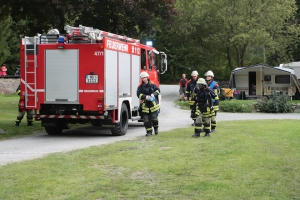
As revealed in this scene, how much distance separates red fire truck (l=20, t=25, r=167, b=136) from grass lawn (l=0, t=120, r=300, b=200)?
8.69ft

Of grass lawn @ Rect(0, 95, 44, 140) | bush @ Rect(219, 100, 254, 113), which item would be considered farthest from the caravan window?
grass lawn @ Rect(0, 95, 44, 140)

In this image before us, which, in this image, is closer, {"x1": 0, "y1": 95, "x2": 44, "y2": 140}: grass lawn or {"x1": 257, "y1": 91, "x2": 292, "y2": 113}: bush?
{"x1": 0, "y1": 95, "x2": 44, "y2": 140}: grass lawn

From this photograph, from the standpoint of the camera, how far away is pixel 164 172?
8945mm

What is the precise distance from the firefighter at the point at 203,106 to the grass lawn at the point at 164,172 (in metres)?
1.55

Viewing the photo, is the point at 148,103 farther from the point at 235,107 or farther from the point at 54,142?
the point at 235,107

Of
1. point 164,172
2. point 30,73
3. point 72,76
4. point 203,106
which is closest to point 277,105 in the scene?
point 203,106

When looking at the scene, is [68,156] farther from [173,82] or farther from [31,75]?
[173,82]

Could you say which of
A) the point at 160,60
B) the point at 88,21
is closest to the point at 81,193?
the point at 160,60

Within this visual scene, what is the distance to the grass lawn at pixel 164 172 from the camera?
7.48 metres

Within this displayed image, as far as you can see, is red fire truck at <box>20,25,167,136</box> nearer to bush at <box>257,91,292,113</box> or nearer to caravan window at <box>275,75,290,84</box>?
bush at <box>257,91,292,113</box>

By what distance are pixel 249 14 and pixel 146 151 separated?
86.4 ft

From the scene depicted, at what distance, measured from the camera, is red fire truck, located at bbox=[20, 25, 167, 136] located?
15.0 metres

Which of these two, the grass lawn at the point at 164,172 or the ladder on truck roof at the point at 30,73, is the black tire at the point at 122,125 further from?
the grass lawn at the point at 164,172

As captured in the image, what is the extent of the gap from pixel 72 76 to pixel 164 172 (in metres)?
7.01
